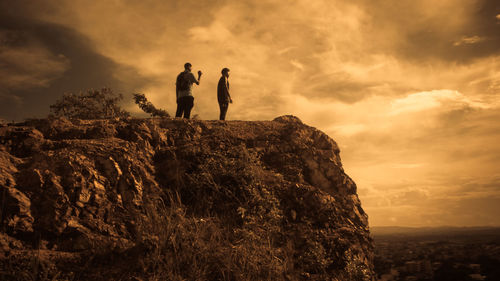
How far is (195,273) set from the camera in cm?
475

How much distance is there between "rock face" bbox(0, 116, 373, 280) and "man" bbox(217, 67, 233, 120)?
7.89 feet

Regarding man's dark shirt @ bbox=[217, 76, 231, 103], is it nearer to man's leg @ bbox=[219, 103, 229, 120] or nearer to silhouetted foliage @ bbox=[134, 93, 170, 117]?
man's leg @ bbox=[219, 103, 229, 120]

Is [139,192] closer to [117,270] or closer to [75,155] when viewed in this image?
[75,155]

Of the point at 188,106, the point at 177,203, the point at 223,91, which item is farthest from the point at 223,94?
the point at 177,203

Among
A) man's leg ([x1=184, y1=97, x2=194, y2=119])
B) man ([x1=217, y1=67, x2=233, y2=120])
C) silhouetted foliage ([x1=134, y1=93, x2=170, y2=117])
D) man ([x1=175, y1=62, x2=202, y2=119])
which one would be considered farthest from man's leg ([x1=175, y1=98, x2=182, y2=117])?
silhouetted foliage ([x1=134, y1=93, x2=170, y2=117])

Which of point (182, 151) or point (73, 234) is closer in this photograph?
point (73, 234)

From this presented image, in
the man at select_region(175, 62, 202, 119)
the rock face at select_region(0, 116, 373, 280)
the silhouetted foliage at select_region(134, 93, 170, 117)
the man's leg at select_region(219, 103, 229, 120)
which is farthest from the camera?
the silhouetted foliage at select_region(134, 93, 170, 117)

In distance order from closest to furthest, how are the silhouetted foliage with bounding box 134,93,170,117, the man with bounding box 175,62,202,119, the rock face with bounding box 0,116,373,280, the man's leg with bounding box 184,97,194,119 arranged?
the rock face with bounding box 0,116,373,280 < the man with bounding box 175,62,202,119 < the man's leg with bounding box 184,97,194,119 < the silhouetted foliage with bounding box 134,93,170,117

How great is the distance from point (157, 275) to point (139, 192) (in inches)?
79.2

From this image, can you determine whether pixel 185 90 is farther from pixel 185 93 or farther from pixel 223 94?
pixel 223 94

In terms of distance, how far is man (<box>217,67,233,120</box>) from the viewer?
11.3 m

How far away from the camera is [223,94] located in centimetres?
1135

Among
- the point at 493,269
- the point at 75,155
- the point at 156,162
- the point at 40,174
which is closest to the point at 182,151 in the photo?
the point at 156,162

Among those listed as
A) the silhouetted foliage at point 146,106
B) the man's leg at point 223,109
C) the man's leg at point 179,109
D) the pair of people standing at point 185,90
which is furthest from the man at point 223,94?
the silhouetted foliage at point 146,106
